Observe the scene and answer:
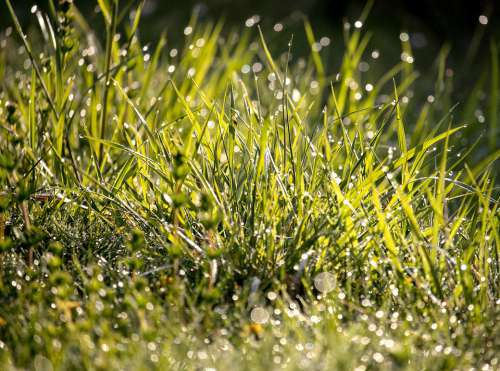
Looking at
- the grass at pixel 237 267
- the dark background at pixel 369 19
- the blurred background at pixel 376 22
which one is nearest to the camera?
the grass at pixel 237 267

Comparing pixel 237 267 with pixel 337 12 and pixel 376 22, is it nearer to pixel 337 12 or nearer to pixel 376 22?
pixel 376 22

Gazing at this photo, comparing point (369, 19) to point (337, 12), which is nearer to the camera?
point (369, 19)

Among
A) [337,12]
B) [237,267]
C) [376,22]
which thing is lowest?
[376,22]

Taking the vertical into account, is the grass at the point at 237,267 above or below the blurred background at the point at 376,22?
above

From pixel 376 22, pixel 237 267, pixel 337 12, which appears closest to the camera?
pixel 237 267

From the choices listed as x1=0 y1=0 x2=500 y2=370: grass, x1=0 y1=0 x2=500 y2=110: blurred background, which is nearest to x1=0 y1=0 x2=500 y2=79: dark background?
x1=0 y1=0 x2=500 y2=110: blurred background

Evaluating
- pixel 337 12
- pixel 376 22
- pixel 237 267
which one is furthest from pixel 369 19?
pixel 237 267

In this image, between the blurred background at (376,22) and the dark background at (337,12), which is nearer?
the blurred background at (376,22)

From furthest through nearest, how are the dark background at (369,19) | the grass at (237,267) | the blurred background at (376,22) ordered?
the dark background at (369,19)
the blurred background at (376,22)
the grass at (237,267)

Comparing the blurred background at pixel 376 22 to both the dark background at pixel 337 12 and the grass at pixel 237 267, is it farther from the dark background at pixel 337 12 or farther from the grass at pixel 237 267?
the grass at pixel 237 267

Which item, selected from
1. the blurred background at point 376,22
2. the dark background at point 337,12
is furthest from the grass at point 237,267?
the dark background at point 337,12

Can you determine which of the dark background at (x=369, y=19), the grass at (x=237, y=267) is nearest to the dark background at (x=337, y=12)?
the dark background at (x=369, y=19)
